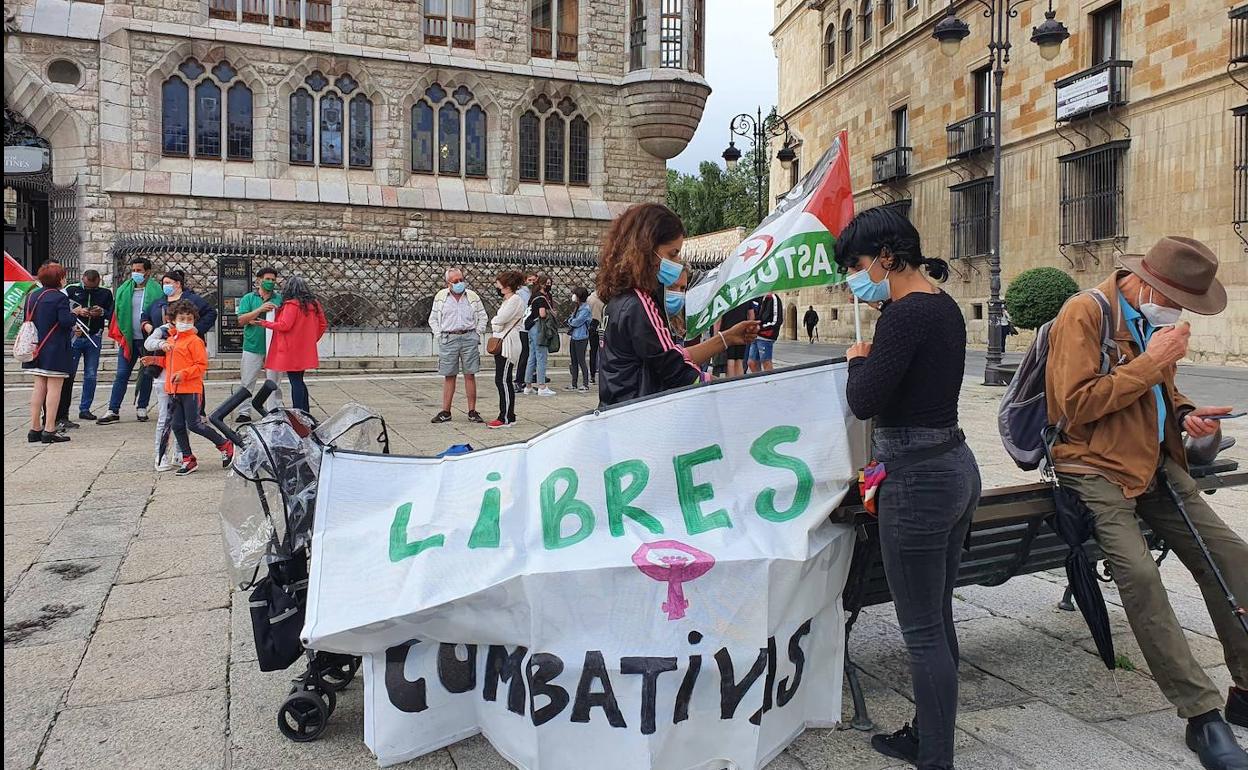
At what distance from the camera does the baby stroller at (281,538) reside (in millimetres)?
2988

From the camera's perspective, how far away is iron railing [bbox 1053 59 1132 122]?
22.9 m

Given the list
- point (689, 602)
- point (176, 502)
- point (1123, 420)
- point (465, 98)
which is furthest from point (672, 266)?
point (465, 98)

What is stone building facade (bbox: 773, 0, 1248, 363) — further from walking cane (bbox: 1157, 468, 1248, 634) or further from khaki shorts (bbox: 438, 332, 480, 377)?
walking cane (bbox: 1157, 468, 1248, 634)

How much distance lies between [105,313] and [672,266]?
9947 millimetres

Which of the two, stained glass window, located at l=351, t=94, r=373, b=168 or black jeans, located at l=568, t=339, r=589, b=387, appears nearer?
black jeans, located at l=568, t=339, r=589, b=387

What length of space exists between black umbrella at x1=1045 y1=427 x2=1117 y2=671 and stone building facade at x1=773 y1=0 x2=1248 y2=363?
12.1 metres

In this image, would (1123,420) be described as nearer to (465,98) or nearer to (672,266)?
(672,266)

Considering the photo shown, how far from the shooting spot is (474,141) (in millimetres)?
25469

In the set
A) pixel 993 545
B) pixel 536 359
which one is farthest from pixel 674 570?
pixel 536 359

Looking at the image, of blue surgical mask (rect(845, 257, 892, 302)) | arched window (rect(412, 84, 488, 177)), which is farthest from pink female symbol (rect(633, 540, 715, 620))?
arched window (rect(412, 84, 488, 177))

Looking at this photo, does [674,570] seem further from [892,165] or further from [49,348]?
[892,165]

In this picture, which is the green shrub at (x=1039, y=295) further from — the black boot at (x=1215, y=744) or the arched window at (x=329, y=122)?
the arched window at (x=329, y=122)

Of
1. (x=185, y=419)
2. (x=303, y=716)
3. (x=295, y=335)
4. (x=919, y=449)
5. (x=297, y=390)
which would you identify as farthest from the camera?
(x=297, y=390)

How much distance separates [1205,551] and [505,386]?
7943mm
